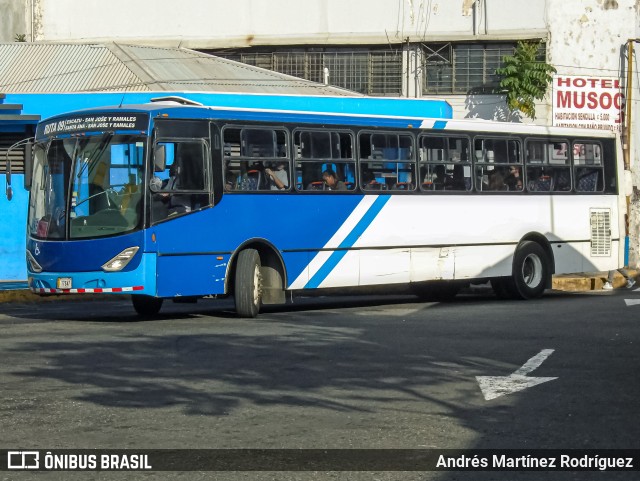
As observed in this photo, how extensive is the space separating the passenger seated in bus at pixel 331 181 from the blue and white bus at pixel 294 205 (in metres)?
0.02

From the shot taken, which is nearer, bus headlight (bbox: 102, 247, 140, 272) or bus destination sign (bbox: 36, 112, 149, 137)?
bus headlight (bbox: 102, 247, 140, 272)

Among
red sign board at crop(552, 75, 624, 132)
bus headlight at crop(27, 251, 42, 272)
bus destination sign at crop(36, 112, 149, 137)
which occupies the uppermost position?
red sign board at crop(552, 75, 624, 132)

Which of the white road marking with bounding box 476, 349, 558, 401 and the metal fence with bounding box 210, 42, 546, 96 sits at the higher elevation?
the metal fence with bounding box 210, 42, 546, 96

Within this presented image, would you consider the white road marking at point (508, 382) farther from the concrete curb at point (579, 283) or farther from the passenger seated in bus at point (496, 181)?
the concrete curb at point (579, 283)

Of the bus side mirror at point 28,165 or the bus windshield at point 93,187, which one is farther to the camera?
the bus side mirror at point 28,165

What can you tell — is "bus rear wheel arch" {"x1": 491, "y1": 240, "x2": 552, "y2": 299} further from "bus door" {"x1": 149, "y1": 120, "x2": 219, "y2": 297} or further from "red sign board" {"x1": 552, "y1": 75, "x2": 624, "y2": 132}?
"red sign board" {"x1": 552, "y1": 75, "x2": 624, "y2": 132}

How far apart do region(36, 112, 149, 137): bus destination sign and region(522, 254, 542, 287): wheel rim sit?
8124 millimetres

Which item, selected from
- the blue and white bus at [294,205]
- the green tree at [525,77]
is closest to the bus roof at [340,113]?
the blue and white bus at [294,205]

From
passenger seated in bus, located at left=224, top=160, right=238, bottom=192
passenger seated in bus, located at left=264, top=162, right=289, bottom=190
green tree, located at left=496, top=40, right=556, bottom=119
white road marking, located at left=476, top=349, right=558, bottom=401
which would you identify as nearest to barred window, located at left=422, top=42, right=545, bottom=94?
green tree, located at left=496, top=40, right=556, bottom=119

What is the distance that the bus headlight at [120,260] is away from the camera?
16844 mm

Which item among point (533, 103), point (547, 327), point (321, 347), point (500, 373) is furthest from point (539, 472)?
point (533, 103)

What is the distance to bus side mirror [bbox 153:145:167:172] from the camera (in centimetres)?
1706

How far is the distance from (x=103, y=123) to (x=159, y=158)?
1.00 metres

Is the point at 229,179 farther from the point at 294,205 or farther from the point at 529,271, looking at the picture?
the point at 529,271
